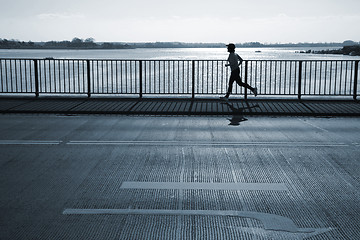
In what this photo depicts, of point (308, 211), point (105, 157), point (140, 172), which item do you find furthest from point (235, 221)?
point (105, 157)

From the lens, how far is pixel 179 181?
6738 millimetres

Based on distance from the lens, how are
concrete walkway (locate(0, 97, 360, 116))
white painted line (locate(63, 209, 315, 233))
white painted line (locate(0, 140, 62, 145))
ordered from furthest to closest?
concrete walkway (locate(0, 97, 360, 116)) → white painted line (locate(0, 140, 62, 145)) → white painted line (locate(63, 209, 315, 233))

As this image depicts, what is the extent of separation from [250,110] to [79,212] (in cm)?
895

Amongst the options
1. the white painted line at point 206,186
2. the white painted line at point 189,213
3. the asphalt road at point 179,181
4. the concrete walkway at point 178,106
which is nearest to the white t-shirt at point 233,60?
the concrete walkway at point 178,106

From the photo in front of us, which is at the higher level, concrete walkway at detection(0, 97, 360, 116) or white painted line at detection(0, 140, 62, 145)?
concrete walkway at detection(0, 97, 360, 116)

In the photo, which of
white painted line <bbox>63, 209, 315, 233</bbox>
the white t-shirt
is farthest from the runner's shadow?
white painted line <bbox>63, 209, 315, 233</bbox>

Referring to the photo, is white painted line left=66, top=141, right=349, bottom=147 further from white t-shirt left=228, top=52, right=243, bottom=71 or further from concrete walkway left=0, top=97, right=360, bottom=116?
white t-shirt left=228, top=52, right=243, bottom=71

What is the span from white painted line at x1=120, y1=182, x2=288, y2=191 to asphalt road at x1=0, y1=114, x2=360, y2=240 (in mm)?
14

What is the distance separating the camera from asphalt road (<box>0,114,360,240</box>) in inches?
200

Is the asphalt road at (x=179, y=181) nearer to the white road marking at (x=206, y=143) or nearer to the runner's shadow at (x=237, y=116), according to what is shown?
the white road marking at (x=206, y=143)

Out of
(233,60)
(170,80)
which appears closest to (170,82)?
(170,80)

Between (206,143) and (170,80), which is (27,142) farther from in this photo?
(170,80)

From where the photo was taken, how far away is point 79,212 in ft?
18.0

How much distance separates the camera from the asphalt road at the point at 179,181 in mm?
5074
